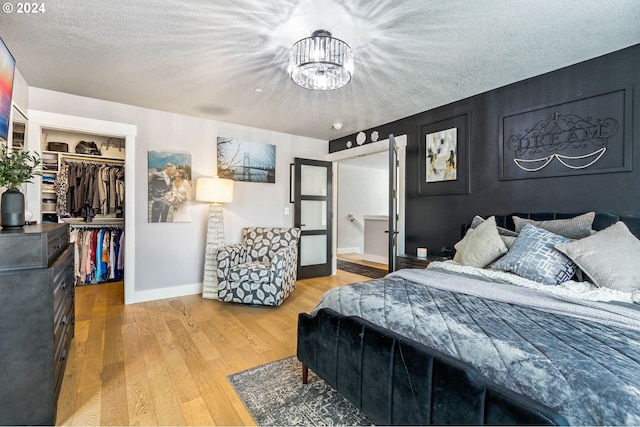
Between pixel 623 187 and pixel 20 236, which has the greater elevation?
pixel 623 187

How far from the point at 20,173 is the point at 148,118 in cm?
218

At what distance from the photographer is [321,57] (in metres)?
1.95

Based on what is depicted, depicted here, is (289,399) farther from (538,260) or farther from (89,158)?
(89,158)

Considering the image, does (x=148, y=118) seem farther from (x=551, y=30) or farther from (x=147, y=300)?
(x=551, y=30)

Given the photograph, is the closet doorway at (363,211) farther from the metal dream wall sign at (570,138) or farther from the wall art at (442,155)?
the metal dream wall sign at (570,138)

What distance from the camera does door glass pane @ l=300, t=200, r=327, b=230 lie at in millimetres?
5027

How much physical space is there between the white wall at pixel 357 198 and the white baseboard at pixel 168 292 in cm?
447

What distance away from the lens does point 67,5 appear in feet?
5.97

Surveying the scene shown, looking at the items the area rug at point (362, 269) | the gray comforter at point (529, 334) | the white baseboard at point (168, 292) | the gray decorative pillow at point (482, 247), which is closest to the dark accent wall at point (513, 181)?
the gray decorative pillow at point (482, 247)

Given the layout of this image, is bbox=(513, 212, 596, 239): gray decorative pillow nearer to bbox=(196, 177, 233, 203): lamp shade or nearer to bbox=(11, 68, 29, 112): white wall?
bbox=(196, 177, 233, 203): lamp shade

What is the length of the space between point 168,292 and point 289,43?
333 cm

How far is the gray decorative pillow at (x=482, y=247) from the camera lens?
2.32 m

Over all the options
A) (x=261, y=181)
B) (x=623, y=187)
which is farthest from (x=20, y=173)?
(x=623, y=187)

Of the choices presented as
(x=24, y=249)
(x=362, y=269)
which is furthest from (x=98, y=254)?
(x=362, y=269)
